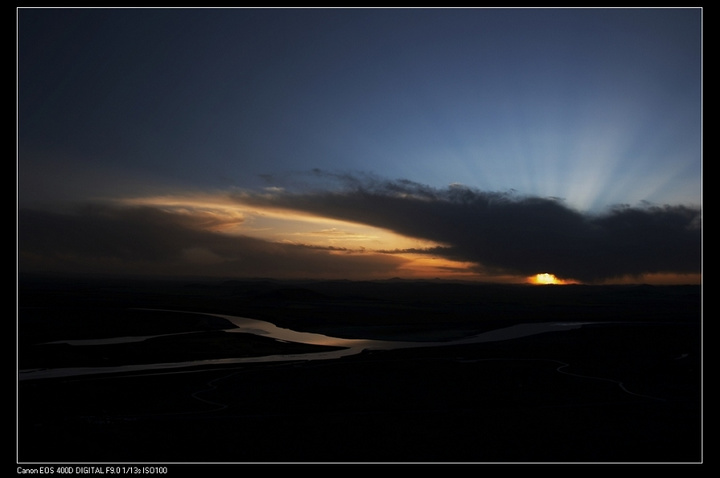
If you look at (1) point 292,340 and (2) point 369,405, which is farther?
(1) point 292,340

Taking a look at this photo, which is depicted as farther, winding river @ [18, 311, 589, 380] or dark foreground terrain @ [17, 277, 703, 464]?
winding river @ [18, 311, 589, 380]

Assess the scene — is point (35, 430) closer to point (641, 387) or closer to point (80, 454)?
point (80, 454)

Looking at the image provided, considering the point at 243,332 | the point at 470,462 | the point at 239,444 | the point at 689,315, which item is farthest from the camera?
the point at 689,315

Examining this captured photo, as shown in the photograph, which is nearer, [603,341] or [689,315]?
[603,341]

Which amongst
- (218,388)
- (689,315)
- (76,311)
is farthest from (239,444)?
(689,315)

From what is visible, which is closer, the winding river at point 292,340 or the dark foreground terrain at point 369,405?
the dark foreground terrain at point 369,405

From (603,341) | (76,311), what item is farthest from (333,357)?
(76,311)

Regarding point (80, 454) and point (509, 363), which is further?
point (509, 363)

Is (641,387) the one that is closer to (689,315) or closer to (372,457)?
(372,457)

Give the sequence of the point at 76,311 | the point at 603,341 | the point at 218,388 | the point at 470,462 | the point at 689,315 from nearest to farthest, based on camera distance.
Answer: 1. the point at 470,462
2. the point at 218,388
3. the point at 603,341
4. the point at 76,311
5. the point at 689,315
